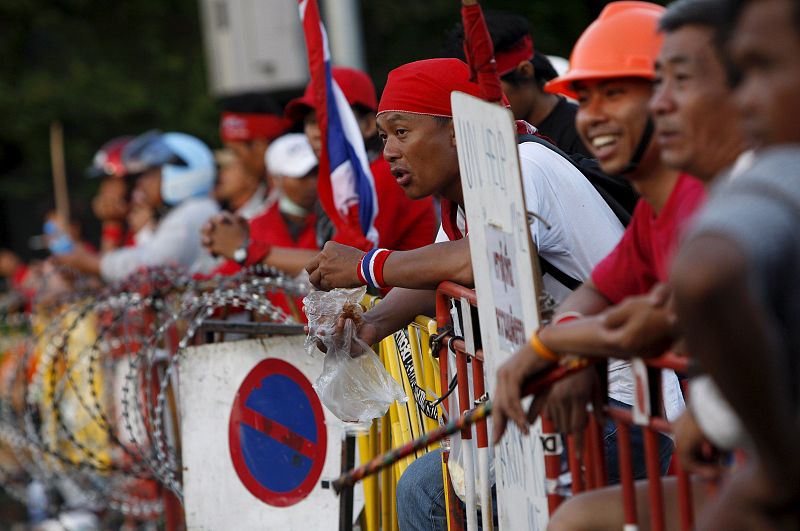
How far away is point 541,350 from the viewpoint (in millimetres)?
3318

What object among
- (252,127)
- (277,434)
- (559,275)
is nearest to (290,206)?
(252,127)

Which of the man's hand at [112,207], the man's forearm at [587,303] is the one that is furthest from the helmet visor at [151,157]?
the man's forearm at [587,303]

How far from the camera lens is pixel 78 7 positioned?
19.8 m

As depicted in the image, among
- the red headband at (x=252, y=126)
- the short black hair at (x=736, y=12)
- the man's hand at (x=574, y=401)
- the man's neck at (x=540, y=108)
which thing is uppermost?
the red headband at (x=252, y=126)

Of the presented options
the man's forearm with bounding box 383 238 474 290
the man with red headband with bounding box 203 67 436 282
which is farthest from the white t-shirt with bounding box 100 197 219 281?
the man's forearm with bounding box 383 238 474 290

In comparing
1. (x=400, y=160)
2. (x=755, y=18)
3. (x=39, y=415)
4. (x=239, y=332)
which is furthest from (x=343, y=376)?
(x=39, y=415)

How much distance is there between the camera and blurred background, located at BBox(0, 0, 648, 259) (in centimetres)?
1798

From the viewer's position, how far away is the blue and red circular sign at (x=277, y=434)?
19.7 feet

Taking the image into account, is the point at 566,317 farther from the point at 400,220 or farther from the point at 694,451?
the point at 400,220

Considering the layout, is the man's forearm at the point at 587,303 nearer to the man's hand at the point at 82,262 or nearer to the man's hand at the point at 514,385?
the man's hand at the point at 514,385

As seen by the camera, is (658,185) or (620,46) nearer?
(658,185)

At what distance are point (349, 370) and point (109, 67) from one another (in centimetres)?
1528

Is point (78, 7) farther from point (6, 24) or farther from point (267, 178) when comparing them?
point (267, 178)

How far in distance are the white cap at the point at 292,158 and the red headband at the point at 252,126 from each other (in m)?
0.73
